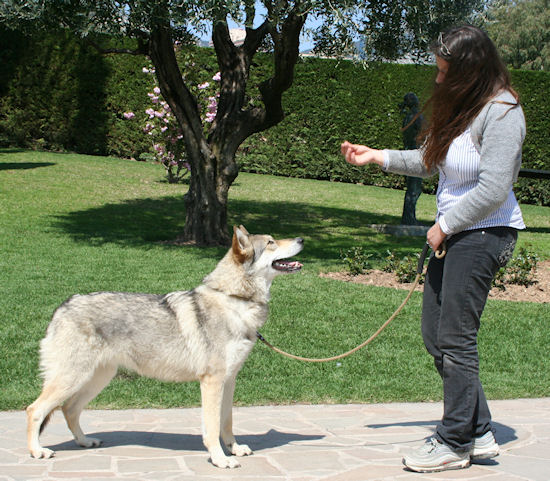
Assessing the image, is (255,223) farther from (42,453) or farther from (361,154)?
(42,453)

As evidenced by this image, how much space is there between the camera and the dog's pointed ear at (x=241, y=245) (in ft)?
13.1

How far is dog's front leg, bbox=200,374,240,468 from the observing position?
12.6 ft

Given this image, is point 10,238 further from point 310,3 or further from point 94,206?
point 310,3

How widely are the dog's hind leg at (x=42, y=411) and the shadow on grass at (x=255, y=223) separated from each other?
7.49 m

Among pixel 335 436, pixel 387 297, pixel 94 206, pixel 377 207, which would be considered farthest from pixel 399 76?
pixel 335 436

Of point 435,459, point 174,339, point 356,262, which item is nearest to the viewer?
point 435,459

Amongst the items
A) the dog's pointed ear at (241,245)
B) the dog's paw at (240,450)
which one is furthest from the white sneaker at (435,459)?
the dog's pointed ear at (241,245)

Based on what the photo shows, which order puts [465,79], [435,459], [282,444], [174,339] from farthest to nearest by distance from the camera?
→ 1. [282,444]
2. [174,339]
3. [435,459]
4. [465,79]

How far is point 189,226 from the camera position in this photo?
11961mm

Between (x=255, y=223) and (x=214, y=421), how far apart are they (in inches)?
408

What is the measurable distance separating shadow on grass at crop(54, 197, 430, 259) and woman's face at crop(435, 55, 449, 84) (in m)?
7.57

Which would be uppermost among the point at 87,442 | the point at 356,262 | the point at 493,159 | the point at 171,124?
the point at 171,124

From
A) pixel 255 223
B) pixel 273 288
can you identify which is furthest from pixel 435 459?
pixel 255 223

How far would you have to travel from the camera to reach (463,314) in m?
3.62
